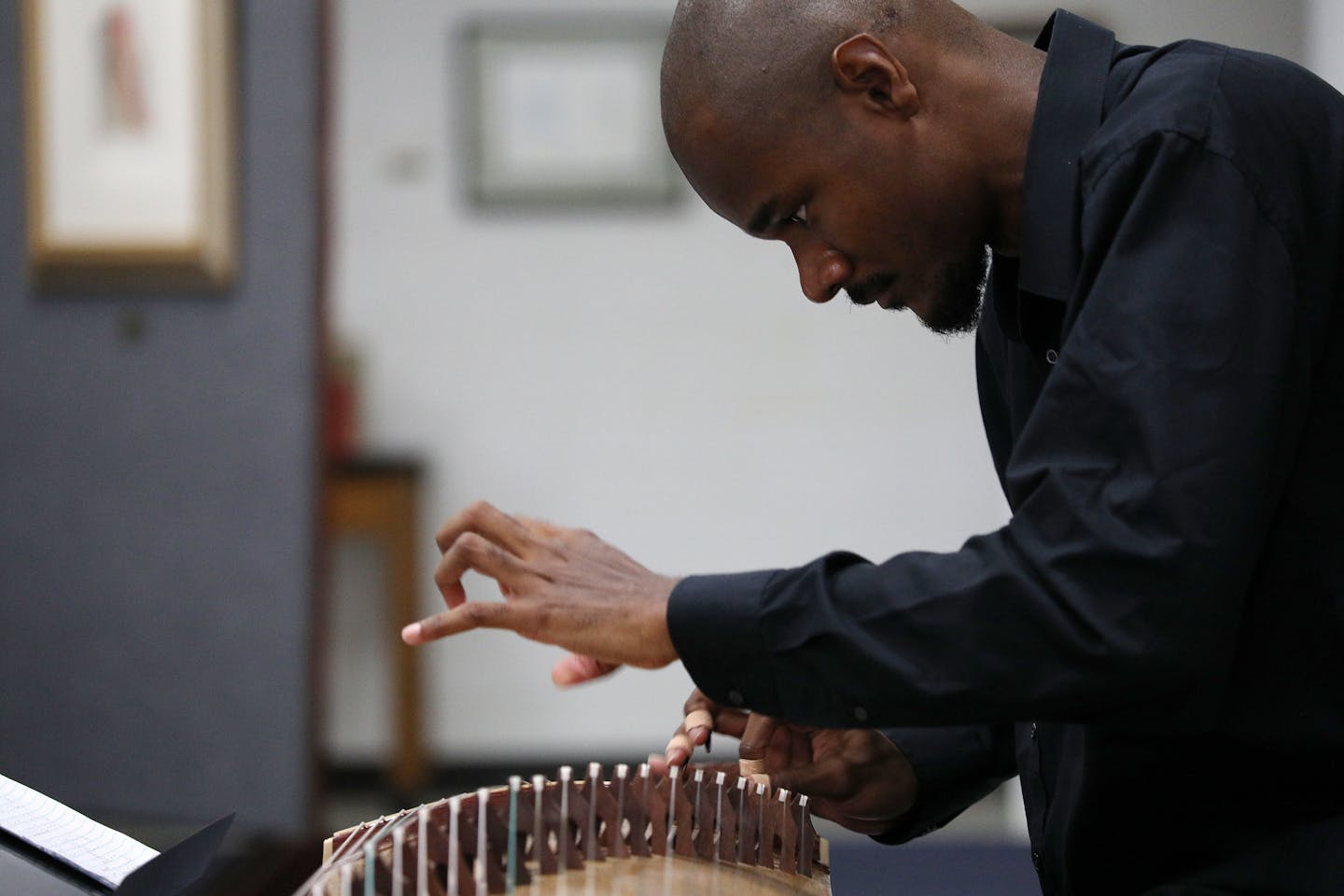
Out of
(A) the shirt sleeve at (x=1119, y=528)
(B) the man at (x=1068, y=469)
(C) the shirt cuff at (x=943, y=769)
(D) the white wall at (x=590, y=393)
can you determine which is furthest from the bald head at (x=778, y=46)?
(D) the white wall at (x=590, y=393)

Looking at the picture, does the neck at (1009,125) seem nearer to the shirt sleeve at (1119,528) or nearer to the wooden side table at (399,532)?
the shirt sleeve at (1119,528)

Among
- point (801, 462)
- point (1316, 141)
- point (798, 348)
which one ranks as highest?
point (1316, 141)

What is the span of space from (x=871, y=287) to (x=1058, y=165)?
198 mm

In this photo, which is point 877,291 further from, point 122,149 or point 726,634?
point 122,149

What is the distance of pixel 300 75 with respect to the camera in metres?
2.63

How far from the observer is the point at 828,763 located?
4.00 ft

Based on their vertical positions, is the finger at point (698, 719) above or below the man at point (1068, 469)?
below

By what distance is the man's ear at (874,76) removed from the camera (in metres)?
1.05

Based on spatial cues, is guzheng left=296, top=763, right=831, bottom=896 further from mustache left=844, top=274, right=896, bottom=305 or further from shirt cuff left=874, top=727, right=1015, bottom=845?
mustache left=844, top=274, right=896, bottom=305

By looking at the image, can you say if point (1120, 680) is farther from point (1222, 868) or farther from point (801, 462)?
point (801, 462)

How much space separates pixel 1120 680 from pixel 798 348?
3.21 meters

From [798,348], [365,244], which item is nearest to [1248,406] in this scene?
[798,348]

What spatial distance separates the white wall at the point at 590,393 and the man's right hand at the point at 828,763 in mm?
2760

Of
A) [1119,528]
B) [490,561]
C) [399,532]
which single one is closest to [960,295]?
[1119,528]
